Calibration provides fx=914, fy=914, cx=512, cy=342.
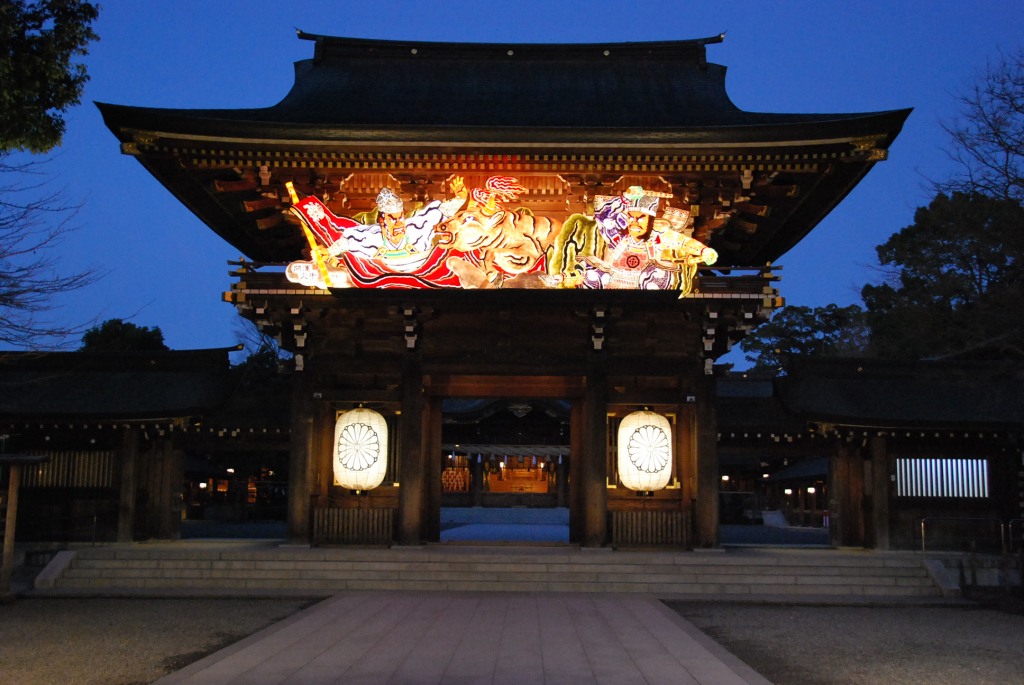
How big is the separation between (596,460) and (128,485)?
36.3ft

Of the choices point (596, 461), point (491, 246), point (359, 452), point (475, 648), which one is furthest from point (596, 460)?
point (475, 648)

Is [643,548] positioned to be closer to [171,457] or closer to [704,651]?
[704,651]

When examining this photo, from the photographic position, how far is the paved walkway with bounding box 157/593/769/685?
8.80 metres

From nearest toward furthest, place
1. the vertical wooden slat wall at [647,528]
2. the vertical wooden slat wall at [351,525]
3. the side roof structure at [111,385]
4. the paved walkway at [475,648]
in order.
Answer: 1. the paved walkway at [475,648]
2. the vertical wooden slat wall at [647,528]
3. the vertical wooden slat wall at [351,525]
4. the side roof structure at [111,385]

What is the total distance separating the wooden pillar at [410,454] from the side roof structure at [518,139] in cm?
369

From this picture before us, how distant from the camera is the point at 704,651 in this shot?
33.4 feet

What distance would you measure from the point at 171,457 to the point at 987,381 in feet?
62.6

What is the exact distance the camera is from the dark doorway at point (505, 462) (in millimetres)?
37156

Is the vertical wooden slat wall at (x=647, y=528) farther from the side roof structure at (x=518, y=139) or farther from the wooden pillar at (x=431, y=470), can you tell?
the side roof structure at (x=518, y=139)

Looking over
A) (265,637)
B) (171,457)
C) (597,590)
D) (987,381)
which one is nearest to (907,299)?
(987,381)

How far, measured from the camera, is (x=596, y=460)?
17.6 metres

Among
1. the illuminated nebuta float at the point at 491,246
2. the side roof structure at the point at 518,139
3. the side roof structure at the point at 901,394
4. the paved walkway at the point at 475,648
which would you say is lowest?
the paved walkway at the point at 475,648

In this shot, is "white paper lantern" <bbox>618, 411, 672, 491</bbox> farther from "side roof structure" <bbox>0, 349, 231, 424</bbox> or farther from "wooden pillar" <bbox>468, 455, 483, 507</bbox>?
"wooden pillar" <bbox>468, 455, 483, 507</bbox>

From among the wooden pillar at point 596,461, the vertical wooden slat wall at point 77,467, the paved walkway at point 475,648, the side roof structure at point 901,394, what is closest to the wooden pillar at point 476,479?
the vertical wooden slat wall at point 77,467
